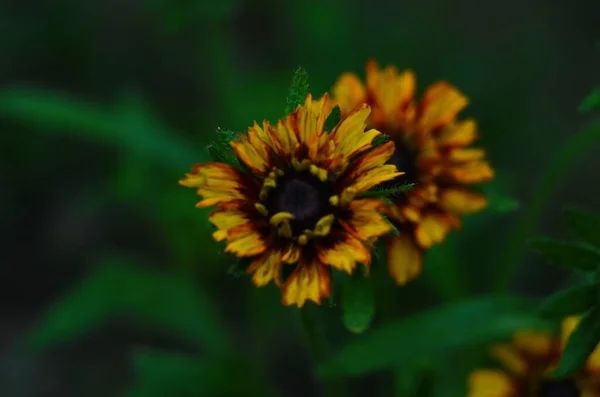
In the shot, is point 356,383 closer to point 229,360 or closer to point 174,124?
point 229,360

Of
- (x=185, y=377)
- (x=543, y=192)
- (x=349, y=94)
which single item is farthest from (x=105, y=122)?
(x=543, y=192)

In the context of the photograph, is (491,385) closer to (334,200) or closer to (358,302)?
(358,302)

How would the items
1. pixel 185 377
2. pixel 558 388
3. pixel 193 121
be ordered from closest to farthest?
pixel 558 388
pixel 185 377
pixel 193 121

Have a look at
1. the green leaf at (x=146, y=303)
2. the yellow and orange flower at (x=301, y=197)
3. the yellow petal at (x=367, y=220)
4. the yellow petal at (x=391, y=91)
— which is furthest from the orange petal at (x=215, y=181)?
A: the green leaf at (x=146, y=303)

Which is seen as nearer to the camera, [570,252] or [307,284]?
[307,284]

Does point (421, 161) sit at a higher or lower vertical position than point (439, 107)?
lower

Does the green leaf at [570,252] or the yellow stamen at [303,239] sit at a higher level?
the yellow stamen at [303,239]

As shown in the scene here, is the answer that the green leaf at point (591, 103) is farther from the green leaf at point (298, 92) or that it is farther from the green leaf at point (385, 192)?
the green leaf at point (298, 92)
